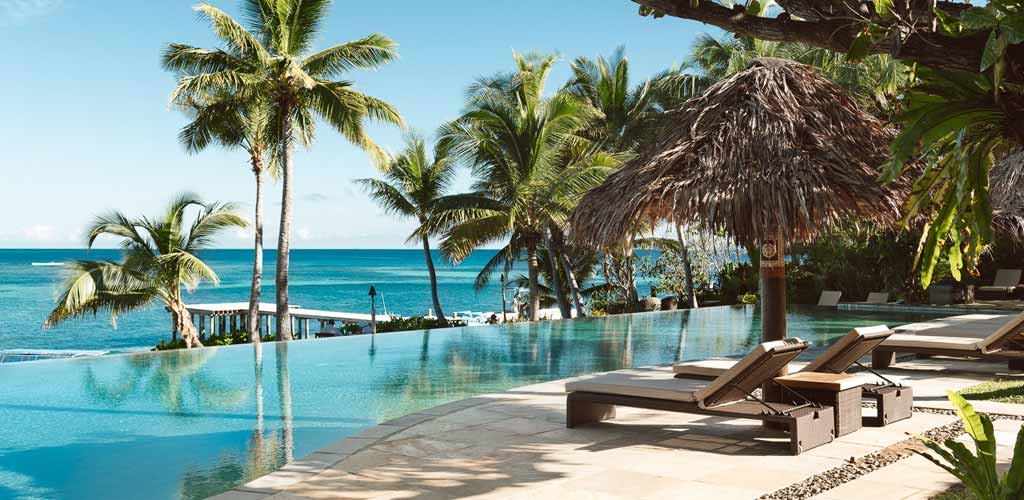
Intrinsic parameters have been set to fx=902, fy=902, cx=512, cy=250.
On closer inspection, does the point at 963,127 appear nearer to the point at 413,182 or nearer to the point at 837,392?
the point at 837,392

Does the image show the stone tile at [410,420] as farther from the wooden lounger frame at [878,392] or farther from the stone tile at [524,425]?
the wooden lounger frame at [878,392]

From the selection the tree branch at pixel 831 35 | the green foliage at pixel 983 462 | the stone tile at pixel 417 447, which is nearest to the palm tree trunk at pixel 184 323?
the stone tile at pixel 417 447

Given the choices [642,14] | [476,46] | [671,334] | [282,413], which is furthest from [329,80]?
[476,46]

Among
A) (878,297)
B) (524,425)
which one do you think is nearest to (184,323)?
(524,425)

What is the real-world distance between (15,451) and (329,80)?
12612 mm

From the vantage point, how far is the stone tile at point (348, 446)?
5473 millimetres

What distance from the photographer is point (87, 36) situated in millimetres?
46344

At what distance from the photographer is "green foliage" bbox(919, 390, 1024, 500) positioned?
9.57 ft

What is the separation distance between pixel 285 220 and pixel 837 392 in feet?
45.5

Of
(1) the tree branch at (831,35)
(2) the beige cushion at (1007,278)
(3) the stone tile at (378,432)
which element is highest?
(1) the tree branch at (831,35)

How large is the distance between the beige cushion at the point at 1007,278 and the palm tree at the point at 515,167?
9887 mm

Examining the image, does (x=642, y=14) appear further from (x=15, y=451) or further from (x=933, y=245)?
(x=15, y=451)

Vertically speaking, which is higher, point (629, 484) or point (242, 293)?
point (242, 293)

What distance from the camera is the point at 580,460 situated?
5.20 metres
